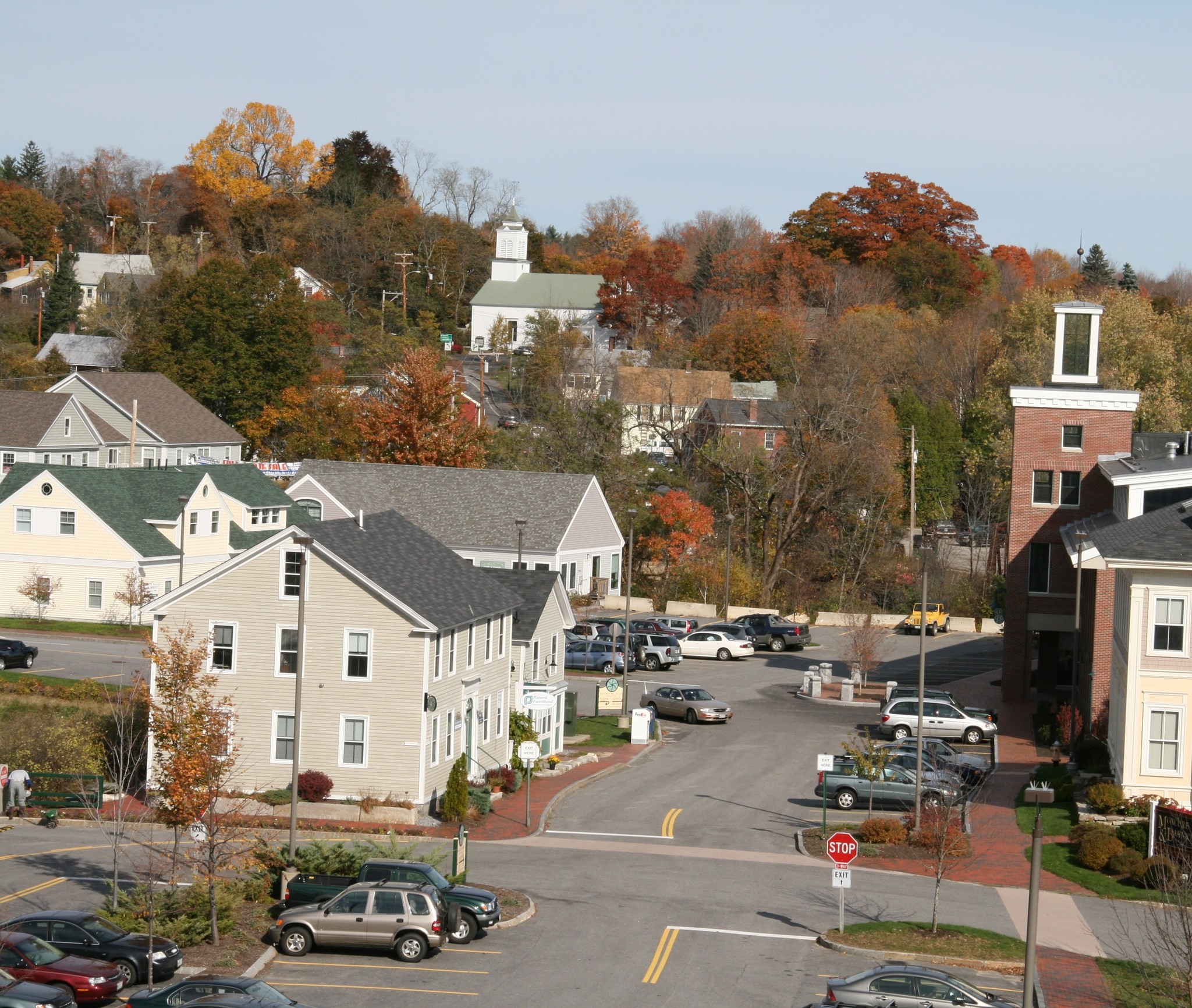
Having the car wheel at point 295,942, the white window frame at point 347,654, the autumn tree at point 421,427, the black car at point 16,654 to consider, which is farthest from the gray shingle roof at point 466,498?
the car wheel at point 295,942

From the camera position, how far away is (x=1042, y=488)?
5828 centimetres

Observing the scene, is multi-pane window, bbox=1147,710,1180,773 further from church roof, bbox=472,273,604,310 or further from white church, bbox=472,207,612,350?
Answer: church roof, bbox=472,273,604,310

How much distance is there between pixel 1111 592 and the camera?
49.3 m

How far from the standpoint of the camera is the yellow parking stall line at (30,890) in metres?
30.4

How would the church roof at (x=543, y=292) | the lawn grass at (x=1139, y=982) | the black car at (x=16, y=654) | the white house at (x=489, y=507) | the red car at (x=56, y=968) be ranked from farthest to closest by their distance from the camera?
the church roof at (x=543, y=292) < the white house at (x=489, y=507) < the black car at (x=16, y=654) < the lawn grass at (x=1139, y=982) < the red car at (x=56, y=968)

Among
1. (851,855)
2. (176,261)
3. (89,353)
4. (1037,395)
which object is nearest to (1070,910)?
(851,855)

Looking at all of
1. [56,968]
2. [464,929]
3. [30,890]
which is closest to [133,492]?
[30,890]

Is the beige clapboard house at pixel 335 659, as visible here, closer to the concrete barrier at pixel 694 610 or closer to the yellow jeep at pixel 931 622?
the concrete barrier at pixel 694 610

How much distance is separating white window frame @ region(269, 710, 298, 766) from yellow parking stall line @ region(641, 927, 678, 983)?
548 inches

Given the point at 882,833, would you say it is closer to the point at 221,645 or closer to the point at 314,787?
the point at 314,787

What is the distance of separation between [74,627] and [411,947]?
135 feet

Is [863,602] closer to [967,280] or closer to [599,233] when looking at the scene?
[967,280]

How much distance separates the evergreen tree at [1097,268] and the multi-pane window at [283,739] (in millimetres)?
115729

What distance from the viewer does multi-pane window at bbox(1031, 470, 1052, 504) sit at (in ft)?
191
